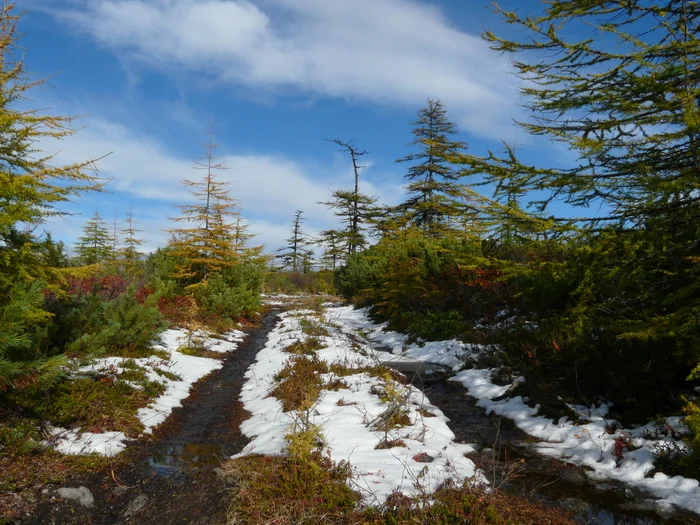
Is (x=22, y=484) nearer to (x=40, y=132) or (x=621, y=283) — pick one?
(x=40, y=132)

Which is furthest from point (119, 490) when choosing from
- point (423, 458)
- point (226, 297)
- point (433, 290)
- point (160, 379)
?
point (226, 297)

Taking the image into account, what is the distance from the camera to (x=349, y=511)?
380cm

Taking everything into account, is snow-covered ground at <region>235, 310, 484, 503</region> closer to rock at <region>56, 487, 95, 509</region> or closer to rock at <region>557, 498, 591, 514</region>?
rock at <region>557, 498, 591, 514</region>

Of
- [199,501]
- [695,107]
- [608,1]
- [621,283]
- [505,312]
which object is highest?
[608,1]

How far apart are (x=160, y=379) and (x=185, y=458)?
10.4ft

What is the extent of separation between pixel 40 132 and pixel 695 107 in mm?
8245

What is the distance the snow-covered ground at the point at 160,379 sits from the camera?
5352mm

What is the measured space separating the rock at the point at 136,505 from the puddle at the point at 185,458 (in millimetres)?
623

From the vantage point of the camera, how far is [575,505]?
14.0ft

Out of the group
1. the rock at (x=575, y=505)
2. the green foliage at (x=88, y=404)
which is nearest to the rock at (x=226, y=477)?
the green foliage at (x=88, y=404)

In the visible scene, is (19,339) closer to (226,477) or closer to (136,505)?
(136,505)

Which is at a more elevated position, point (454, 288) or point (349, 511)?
point (454, 288)

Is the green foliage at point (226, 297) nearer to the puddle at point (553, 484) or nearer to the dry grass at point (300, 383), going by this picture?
the dry grass at point (300, 383)

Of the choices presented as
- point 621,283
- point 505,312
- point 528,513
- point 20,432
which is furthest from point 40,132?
point 505,312
